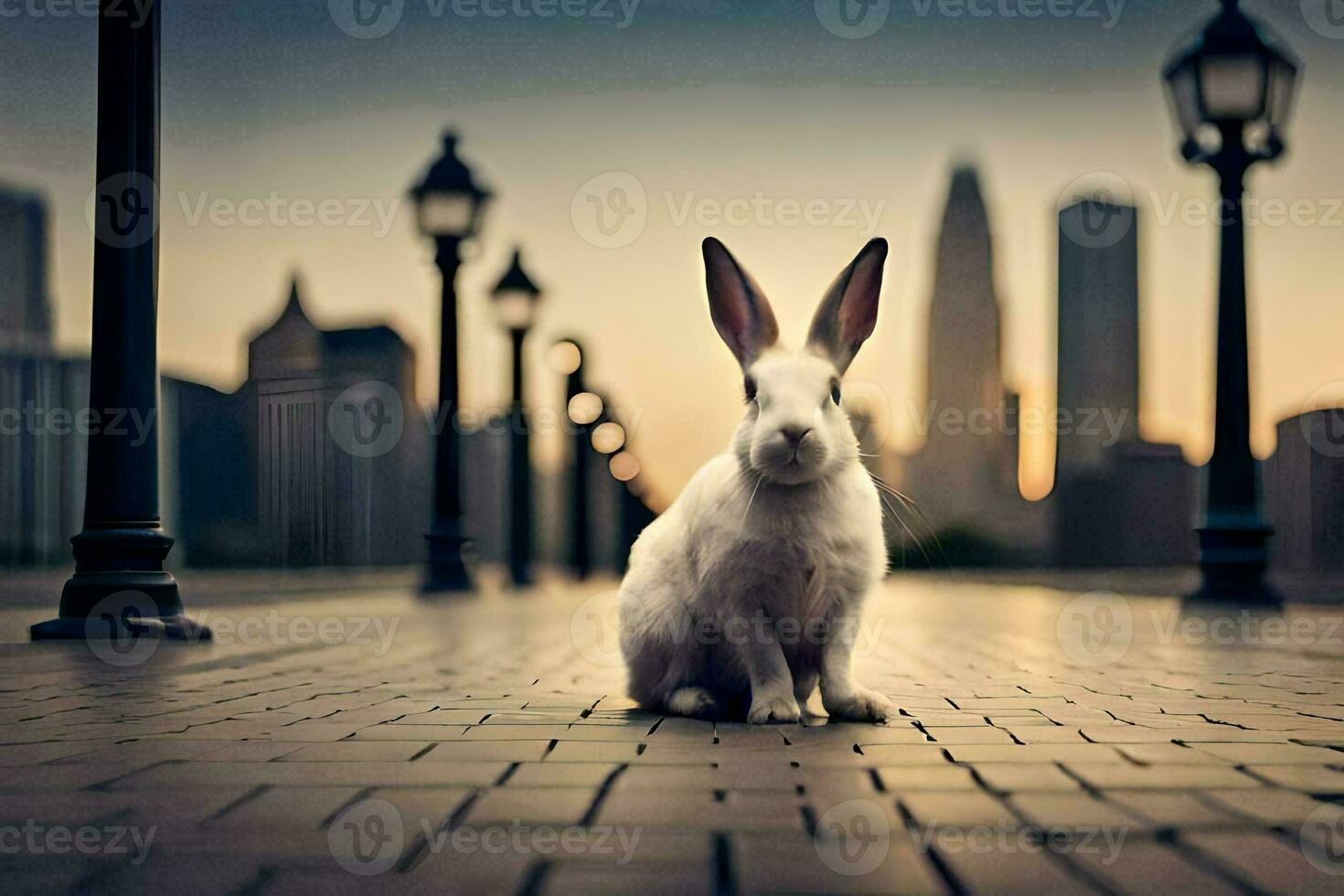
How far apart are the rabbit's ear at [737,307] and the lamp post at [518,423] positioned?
15753 millimetres

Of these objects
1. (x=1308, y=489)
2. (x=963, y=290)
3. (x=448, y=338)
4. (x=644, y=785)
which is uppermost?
(x=963, y=290)

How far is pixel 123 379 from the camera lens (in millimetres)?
8695

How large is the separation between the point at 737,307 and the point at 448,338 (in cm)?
1298

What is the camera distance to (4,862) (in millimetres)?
2748

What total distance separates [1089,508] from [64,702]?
1979 inches

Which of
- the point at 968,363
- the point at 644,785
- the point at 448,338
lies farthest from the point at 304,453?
the point at 968,363

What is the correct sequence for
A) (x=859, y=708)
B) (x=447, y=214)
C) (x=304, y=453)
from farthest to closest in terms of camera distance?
(x=447, y=214) → (x=304, y=453) → (x=859, y=708)

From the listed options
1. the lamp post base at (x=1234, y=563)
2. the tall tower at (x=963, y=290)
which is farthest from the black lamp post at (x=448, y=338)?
the tall tower at (x=963, y=290)

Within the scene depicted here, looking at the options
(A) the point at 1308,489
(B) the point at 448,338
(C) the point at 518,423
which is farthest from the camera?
(C) the point at 518,423

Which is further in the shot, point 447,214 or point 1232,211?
point 447,214

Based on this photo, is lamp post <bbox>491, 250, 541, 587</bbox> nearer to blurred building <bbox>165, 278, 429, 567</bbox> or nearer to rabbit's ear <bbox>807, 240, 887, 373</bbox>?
blurred building <bbox>165, 278, 429, 567</bbox>

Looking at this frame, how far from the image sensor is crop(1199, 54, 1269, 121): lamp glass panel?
39.9 feet

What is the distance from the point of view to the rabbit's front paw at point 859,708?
15.3 feet

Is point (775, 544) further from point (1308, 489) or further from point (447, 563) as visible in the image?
point (1308, 489)
